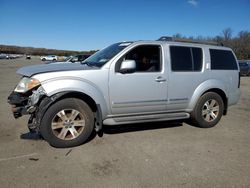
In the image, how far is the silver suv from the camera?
4.23m

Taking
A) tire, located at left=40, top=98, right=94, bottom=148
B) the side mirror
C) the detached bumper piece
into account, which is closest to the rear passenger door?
the side mirror

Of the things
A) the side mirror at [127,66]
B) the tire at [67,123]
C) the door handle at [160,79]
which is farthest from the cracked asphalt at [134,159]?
the side mirror at [127,66]

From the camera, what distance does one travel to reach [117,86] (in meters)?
4.66

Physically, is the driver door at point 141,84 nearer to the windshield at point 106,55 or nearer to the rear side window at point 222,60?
the windshield at point 106,55

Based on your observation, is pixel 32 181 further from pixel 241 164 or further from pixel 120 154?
pixel 241 164

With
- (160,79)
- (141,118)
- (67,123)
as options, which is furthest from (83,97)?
(160,79)

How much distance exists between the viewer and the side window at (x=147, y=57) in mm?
5087

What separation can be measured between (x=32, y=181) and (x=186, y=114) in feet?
11.3

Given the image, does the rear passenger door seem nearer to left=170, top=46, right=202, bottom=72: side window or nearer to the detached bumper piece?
left=170, top=46, right=202, bottom=72: side window

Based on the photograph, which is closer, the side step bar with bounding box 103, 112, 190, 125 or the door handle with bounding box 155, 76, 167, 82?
the side step bar with bounding box 103, 112, 190, 125

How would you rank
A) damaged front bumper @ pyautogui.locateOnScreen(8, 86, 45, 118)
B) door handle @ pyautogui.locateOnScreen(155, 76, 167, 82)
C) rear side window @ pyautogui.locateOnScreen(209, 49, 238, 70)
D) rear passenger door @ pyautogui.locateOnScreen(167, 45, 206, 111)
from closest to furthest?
damaged front bumper @ pyautogui.locateOnScreen(8, 86, 45, 118) < door handle @ pyautogui.locateOnScreen(155, 76, 167, 82) < rear passenger door @ pyautogui.locateOnScreen(167, 45, 206, 111) < rear side window @ pyautogui.locateOnScreen(209, 49, 238, 70)

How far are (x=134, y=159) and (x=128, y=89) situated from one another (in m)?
1.36

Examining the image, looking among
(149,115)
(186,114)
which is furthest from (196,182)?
(186,114)

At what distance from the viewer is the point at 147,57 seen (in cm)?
523
